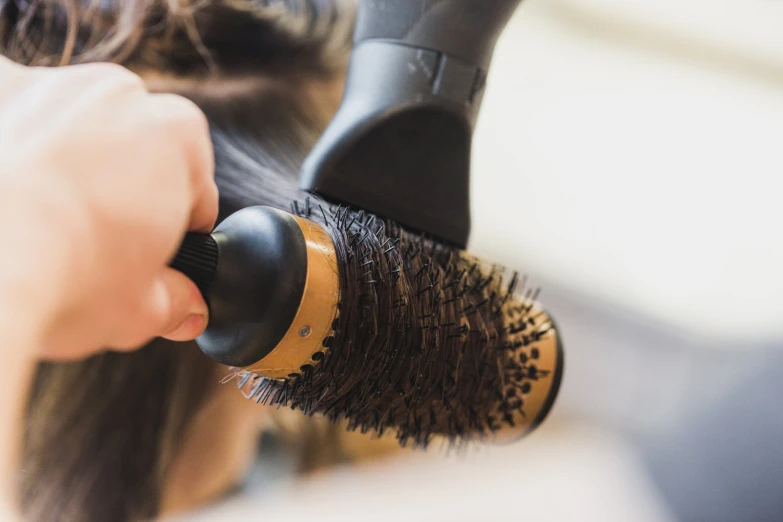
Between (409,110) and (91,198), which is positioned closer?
(91,198)

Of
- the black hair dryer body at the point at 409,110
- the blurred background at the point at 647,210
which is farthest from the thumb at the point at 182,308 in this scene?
the blurred background at the point at 647,210

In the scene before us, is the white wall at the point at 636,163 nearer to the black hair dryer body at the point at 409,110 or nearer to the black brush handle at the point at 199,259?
the black hair dryer body at the point at 409,110

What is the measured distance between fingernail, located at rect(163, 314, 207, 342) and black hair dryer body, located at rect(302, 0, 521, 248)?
0.14m

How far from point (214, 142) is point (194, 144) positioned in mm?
308

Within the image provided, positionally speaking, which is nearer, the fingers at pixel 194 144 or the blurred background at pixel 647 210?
the fingers at pixel 194 144

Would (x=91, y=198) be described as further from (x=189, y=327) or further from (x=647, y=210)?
(x=647, y=210)

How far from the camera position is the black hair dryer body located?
407mm

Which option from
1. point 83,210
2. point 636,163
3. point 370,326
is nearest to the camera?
point 83,210

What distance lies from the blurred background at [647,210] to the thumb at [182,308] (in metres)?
0.61

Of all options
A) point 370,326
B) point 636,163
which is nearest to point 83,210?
point 370,326

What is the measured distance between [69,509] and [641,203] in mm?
832

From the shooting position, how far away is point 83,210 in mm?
205

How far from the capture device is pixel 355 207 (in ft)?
1.35

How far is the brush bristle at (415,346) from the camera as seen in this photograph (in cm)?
35
